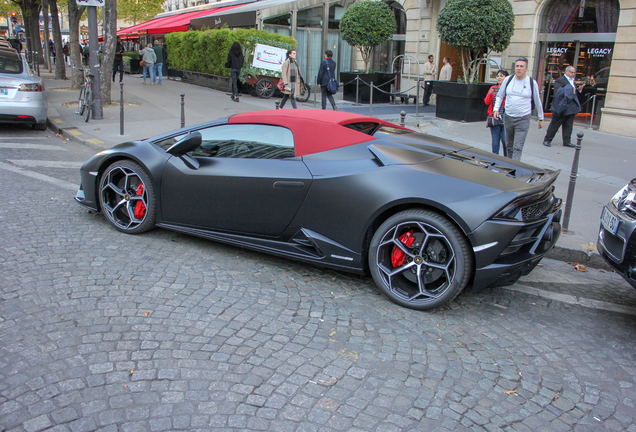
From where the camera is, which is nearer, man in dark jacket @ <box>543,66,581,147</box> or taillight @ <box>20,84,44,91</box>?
man in dark jacket @ <box>543,66,581,147</box>

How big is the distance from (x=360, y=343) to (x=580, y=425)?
4.29 ft

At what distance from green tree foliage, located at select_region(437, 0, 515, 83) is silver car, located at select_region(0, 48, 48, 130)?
1002 centimetres

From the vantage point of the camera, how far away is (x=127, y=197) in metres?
5.34

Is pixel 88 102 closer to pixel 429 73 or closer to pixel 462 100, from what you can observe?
pixel 462 100

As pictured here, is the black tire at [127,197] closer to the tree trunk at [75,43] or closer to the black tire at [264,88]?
the black tire at [264,88]

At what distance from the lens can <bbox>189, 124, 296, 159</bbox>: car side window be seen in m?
4.56

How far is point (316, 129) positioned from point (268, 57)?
1526 cm

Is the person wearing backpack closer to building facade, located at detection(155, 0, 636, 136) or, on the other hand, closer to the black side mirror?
the black side mirror

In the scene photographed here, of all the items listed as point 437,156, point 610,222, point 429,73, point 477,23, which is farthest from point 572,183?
point 429,73

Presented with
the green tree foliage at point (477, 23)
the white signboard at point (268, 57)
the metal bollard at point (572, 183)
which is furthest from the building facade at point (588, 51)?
the metal bollard at point (572, 183)

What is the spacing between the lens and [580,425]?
2.79 metres

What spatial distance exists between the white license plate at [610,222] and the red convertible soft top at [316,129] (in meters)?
1.91

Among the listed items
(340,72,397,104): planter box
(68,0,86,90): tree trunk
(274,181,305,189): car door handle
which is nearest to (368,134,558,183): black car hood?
(274,181,305,189): car door handle

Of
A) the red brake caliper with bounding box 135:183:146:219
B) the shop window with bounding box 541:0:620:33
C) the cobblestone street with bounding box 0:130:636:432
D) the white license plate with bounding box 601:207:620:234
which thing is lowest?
the cobblestone street with bounding box 0:130:636:432
